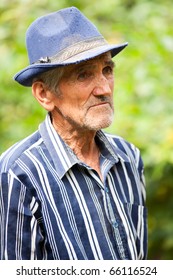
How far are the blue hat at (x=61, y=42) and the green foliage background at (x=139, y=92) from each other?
67.7 inches

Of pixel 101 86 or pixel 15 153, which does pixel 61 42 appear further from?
pixel 15 153

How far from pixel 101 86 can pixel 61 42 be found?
23cm

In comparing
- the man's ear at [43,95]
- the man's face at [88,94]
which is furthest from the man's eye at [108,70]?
the man's ear at [43,95]

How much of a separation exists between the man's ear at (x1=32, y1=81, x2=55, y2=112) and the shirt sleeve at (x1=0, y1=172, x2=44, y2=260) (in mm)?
332

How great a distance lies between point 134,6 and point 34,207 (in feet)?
12.9

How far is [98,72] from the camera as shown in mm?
2764

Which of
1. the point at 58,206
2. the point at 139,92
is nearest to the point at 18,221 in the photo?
the point at 58,206

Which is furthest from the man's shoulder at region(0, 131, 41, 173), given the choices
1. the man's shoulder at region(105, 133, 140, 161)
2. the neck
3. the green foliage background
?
the green foliage background

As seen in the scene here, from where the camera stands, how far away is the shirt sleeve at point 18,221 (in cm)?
268

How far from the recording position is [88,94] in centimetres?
276

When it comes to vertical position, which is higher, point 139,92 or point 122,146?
point 139,92

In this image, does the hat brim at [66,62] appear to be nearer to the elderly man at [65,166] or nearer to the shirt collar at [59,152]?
the elderly man at [65,166]
